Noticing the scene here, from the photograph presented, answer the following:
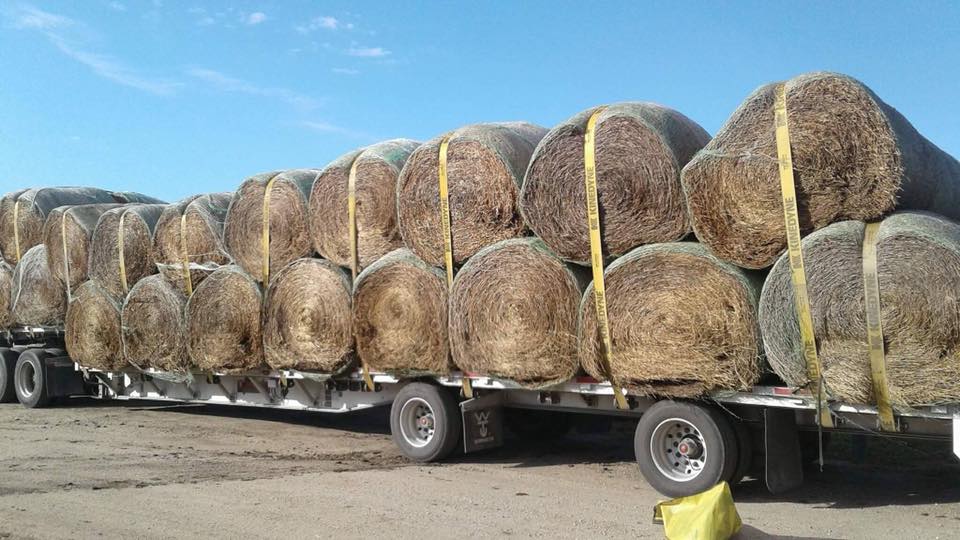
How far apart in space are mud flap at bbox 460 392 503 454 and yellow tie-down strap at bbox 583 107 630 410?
1.65 m

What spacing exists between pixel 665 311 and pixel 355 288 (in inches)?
146

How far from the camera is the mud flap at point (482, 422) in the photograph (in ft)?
29.9

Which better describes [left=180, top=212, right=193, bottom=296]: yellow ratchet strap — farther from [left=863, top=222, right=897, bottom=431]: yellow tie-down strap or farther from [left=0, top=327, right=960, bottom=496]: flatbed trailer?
[left=863, top=222, right=897, bottom=431]: yellow tie-down strap

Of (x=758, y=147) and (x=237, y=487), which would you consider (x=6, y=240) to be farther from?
(x=758, y=147)

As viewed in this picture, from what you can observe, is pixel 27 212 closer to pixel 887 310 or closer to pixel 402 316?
pixel 402 316

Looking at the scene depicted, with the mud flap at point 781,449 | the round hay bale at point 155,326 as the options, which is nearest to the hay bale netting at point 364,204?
the round hay bale at point 155,326

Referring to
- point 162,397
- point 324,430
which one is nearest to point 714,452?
point 324,430

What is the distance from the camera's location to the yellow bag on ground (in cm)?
550

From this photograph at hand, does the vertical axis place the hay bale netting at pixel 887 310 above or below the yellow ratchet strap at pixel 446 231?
below

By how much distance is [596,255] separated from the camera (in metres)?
7.73

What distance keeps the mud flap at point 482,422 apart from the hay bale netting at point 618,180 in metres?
1.94

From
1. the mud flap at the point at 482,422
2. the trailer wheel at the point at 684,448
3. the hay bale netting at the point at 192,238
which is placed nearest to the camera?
the trailer wheel at the point at 684,448

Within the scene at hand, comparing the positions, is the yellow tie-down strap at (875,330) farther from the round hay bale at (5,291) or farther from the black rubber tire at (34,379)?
the round hay bale at (5,291)

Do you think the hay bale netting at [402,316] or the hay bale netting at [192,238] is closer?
the hay bale netting at [402,316]
